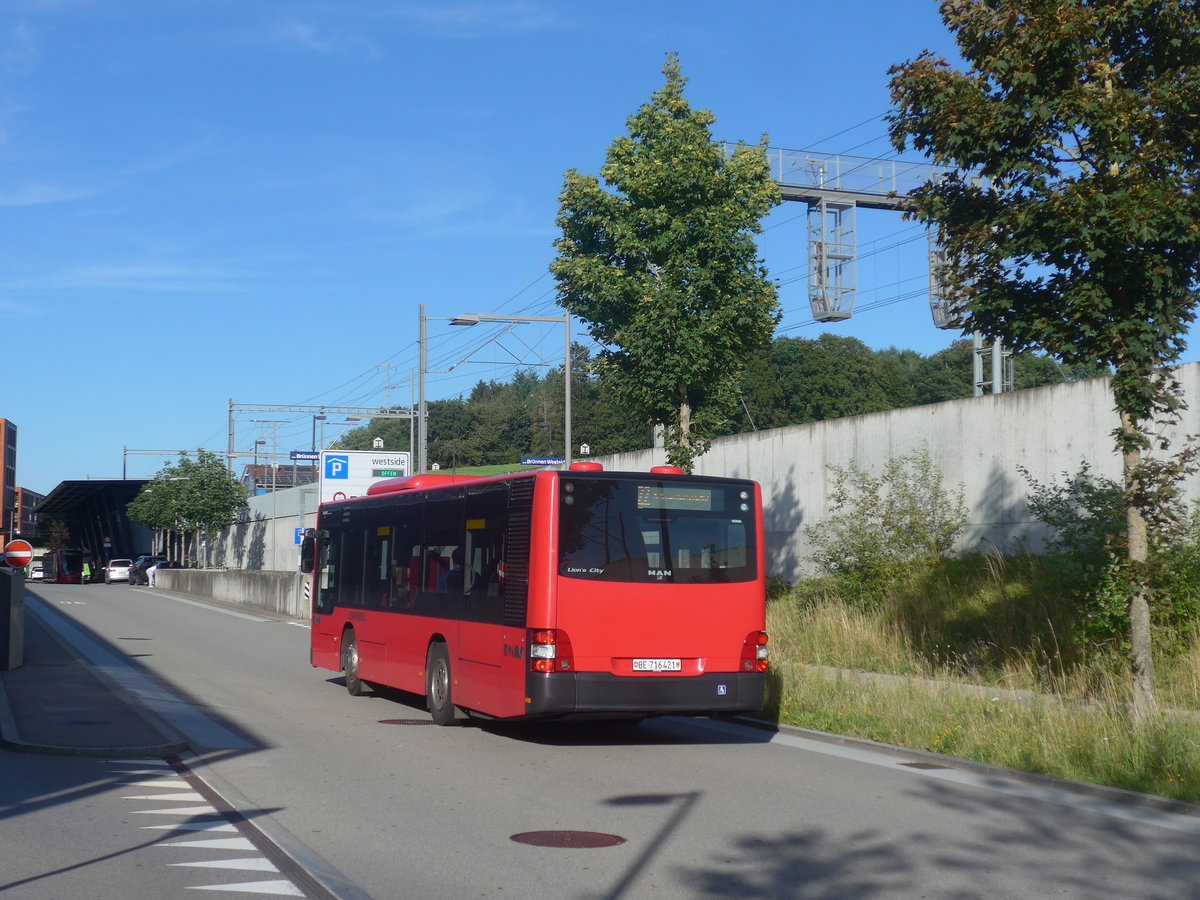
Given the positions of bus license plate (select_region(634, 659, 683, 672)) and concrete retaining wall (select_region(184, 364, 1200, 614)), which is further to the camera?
concrete retaining wall (select_region(184, 364, 1200, 614))

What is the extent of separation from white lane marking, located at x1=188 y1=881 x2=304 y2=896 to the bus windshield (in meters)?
5.87

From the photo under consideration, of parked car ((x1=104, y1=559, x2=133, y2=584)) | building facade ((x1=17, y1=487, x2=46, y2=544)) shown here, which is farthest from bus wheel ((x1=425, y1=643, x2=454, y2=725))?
building facade ((x1=17, y1=487, x2=46, y2=544))

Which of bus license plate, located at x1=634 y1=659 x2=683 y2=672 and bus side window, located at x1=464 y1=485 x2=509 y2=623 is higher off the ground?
bus side window, located at x1=464 y1=485 x2=509 y2=623

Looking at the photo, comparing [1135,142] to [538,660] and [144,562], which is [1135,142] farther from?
[144,562]

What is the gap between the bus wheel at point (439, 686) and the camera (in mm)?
14734

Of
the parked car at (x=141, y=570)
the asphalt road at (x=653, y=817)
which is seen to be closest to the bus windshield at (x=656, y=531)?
the asphalt road at (x=653, y=817)

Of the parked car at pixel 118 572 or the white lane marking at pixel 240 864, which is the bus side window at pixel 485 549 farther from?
the parked car at pixel 118 572

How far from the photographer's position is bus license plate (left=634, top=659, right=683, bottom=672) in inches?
504

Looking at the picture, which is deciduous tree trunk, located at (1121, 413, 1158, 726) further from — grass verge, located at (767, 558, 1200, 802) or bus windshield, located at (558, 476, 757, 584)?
bus windshield, located at (558, 476, 757, 584)

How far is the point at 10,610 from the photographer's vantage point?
66.3 feet

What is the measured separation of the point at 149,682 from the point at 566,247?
9.27 m

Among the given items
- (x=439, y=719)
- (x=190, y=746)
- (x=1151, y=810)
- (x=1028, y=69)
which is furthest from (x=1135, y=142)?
(x=190, y=746)

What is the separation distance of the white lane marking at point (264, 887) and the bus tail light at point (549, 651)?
547 cm

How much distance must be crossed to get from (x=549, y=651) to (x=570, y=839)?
13.8 feet
